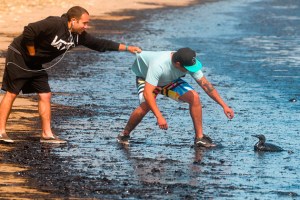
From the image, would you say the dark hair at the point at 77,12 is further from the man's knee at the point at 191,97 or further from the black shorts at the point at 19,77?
the man's knee at the point at 191,97

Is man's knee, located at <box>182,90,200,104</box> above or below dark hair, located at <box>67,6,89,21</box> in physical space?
below

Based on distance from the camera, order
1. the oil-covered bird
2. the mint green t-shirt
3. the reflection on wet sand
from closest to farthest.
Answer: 1. the reflection on wet sand
2. the mint green t-shirt
3. the oil-covered bird

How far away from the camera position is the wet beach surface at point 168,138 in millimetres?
9820

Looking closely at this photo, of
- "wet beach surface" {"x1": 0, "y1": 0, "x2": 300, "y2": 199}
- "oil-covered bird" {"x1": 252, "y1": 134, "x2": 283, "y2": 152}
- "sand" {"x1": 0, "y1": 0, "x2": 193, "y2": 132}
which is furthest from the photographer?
"sand" {"x1": 0, "y1": 0, "x2": 193, "y2": 132}

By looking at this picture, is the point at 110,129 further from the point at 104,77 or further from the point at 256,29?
the point at 256,29

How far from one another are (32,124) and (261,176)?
3.63 meters

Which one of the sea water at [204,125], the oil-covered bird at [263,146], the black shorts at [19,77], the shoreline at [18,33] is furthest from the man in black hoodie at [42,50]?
the oil-covered bird at [263,146]

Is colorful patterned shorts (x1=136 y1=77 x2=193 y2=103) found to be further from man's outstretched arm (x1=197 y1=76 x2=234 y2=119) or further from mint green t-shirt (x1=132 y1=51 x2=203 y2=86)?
man's outstretched arm (x1=197 y1=76 x2=234 y2=119)

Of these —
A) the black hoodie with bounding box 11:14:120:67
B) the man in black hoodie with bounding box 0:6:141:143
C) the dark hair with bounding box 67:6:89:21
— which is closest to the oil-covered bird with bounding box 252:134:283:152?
the man in black hoodie with bounding box 0:6:141:143

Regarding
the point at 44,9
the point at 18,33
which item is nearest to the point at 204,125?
the point at 18,33

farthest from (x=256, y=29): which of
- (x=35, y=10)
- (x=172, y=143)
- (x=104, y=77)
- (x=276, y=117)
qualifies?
(x=172, y=143)

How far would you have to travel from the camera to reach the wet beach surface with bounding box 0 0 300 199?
9.82 m

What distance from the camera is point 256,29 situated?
31469mm

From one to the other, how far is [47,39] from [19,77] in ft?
1.86
